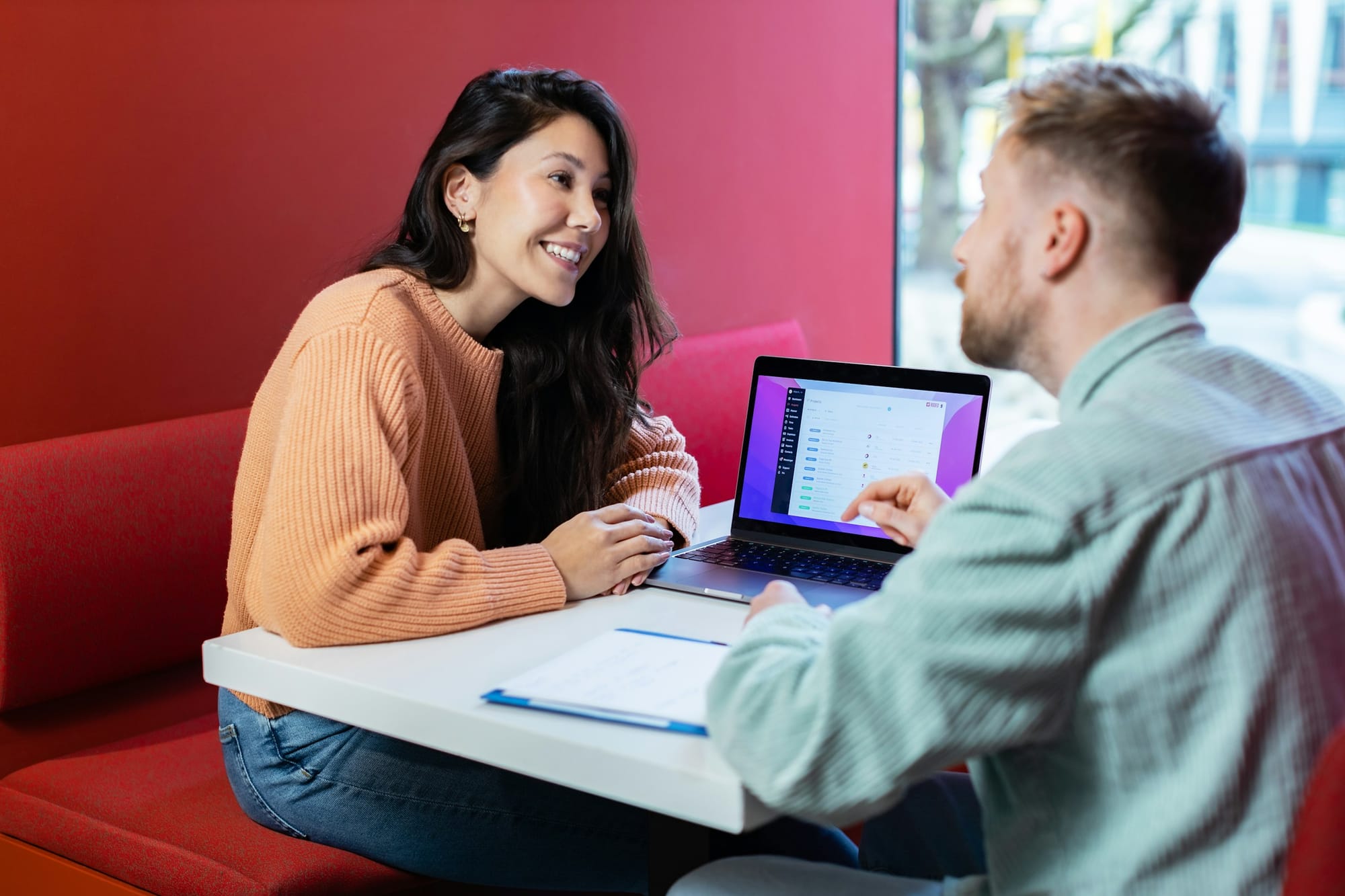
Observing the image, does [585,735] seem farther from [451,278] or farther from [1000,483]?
[451,278]

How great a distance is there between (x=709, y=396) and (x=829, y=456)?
1191 millimetres

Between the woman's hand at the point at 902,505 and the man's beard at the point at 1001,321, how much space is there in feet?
1.17

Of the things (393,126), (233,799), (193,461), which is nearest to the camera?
(233,799)

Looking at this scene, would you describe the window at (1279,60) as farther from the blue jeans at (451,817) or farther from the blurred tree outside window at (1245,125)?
the blue jeans at (451,817)

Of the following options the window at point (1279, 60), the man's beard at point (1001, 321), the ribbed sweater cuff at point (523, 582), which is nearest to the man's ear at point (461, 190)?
the ribbed sweater cuff at point (523, 582)

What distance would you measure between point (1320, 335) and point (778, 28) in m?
3.41

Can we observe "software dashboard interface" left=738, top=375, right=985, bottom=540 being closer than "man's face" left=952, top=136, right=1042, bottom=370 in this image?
No

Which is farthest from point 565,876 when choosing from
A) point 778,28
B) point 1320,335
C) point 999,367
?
point 1320,335

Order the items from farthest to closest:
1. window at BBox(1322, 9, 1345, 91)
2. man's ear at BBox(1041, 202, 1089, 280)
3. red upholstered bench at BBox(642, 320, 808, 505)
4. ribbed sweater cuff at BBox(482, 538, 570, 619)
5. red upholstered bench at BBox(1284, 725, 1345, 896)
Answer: window at BBox(1322, 9, 1345, 91), red upholstered bench at BBox(642, 320, 808, 505), ribbed sweater cuff at BBox(482, 538, 570, 619), man's ear at BBox(1041, 202, 1089, 280), red upholstered bench at BBox(1284, 725, 1345, 896)

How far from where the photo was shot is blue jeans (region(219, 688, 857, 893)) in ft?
4.83

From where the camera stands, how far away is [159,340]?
2090mm

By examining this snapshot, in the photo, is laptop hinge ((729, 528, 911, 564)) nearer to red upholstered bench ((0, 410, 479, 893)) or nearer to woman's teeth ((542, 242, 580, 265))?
woman's teeth ((542, 242, 580, 265))

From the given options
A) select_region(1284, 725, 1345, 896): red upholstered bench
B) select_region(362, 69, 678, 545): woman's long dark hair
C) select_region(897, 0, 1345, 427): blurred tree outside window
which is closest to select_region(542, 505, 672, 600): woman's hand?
select_region(362, 69, 678, 545): woman's long dark hair

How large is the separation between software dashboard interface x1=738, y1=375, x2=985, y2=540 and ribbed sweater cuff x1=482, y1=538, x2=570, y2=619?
0.42 meters
